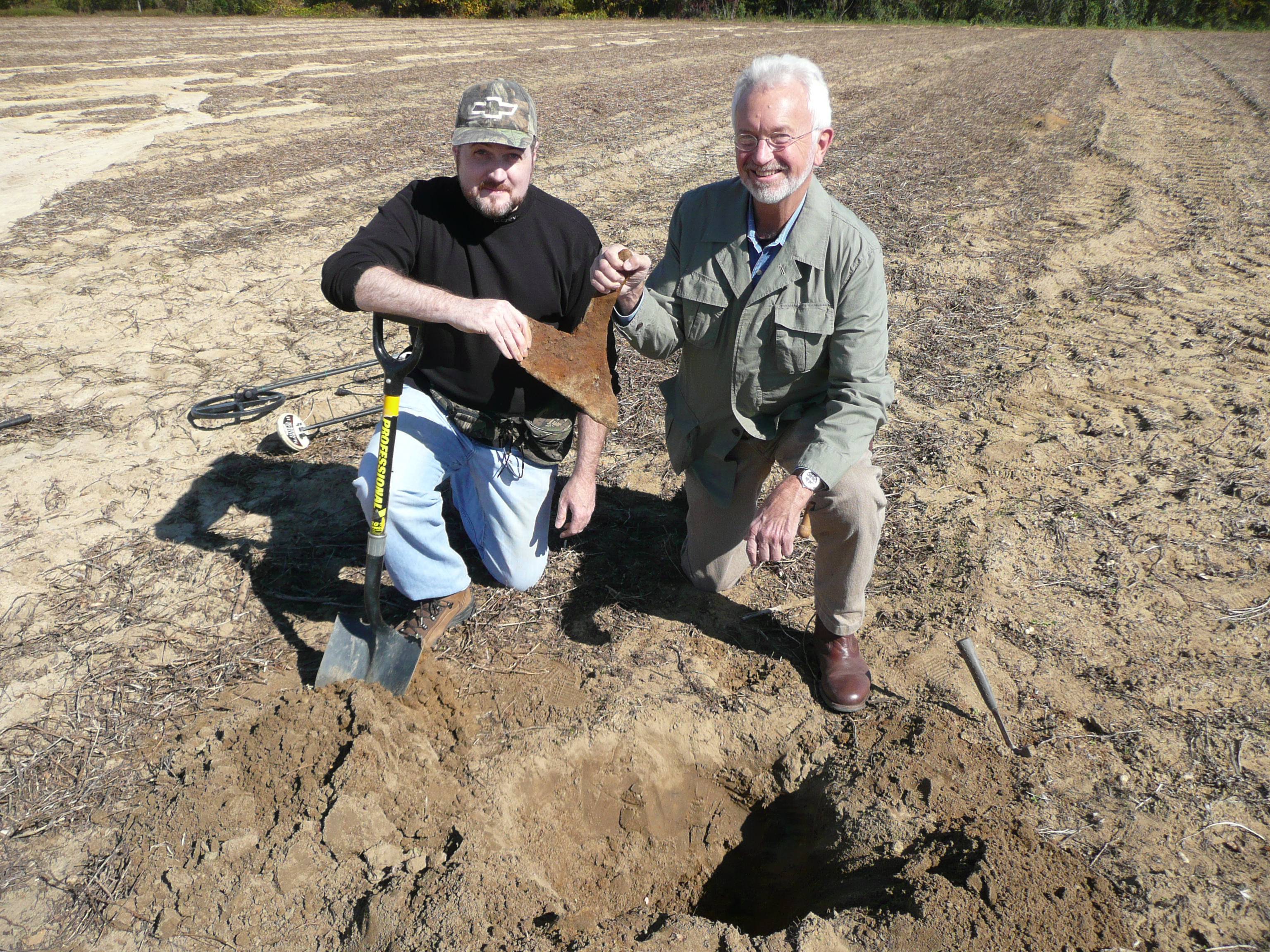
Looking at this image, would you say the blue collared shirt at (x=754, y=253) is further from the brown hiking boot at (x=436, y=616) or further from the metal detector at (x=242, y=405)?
the metal detector at (x=242, y=405)

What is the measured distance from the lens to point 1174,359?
503 centimetres

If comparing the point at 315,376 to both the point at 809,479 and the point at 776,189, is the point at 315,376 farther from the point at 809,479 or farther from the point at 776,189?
the point at 809,479

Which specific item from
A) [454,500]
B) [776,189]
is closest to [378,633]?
[454,500]

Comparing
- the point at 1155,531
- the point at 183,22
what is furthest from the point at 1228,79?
the point at 183,22

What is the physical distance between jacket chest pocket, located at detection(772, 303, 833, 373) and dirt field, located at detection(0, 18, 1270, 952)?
1.06m

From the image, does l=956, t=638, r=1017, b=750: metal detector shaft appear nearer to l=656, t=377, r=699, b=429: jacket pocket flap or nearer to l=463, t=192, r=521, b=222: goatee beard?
l=656, t=377, r=699, b=429: jacket pocket flap

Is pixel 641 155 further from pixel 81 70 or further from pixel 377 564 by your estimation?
pixel 81 70

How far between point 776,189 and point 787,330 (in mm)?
443

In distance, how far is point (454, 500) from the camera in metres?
3.41

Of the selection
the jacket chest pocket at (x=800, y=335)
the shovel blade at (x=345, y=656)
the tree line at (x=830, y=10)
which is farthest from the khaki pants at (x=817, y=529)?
the tree line at (x=830, y=10)

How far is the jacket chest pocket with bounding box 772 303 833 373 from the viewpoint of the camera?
2.68 metres

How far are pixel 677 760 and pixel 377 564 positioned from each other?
46.7 inches

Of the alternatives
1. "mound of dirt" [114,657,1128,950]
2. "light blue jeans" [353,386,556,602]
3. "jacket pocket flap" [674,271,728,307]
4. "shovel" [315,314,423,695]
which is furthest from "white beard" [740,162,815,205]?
"mound of dirt" [114,657,1128,950]

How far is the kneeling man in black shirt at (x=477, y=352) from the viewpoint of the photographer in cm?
265
